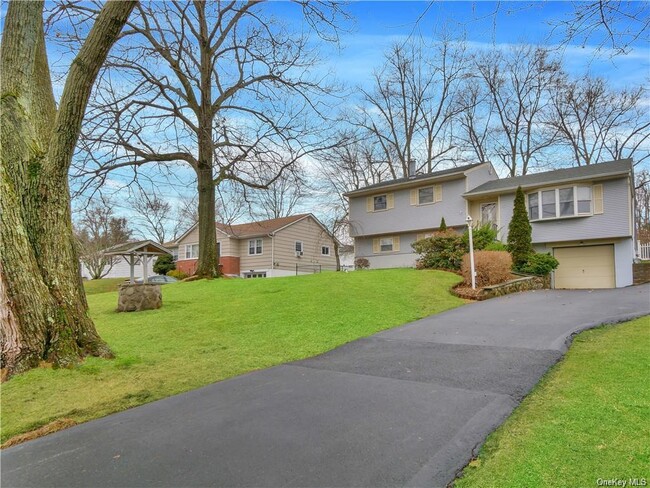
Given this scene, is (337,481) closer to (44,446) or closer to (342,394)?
(342,394)

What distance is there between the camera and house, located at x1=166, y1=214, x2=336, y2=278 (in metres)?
30.3

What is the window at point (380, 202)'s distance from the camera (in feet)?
83.2

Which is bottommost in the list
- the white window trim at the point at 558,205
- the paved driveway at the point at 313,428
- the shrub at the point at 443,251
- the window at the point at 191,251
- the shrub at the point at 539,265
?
the paved driveway at the point at 313,428

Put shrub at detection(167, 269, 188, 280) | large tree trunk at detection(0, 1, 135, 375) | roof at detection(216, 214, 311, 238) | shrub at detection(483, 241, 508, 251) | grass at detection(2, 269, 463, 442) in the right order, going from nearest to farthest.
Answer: grass at detection(2, 269, 463, 442)
large tree trunk at detection(0, 1, 135, 375)
shrub at detection(483, 241, 508, 251)
shrub at detection(167, 269, 188, 280)
roof at detection(216, 214, 311, 238)

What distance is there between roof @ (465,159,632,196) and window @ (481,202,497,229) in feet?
3.32

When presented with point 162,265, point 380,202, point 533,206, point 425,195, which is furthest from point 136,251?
point 162,265

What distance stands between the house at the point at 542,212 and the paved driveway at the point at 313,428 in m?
15.6

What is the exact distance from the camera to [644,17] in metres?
4.56

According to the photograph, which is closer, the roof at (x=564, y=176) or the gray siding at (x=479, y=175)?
the roof at (x=564, y=176)

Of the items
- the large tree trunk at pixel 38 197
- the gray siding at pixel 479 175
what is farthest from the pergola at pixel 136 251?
the gray siding at pixel 479 175

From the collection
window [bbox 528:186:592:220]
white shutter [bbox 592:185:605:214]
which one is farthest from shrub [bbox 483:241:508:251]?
white shutter [bbox 592:185:605:214]

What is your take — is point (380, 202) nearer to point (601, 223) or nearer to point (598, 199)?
point (598, 199)

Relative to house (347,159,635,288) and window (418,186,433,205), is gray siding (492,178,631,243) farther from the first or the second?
window (418,186,433,205)

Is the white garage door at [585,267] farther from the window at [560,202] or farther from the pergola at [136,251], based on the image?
the pergola at [136,251]
